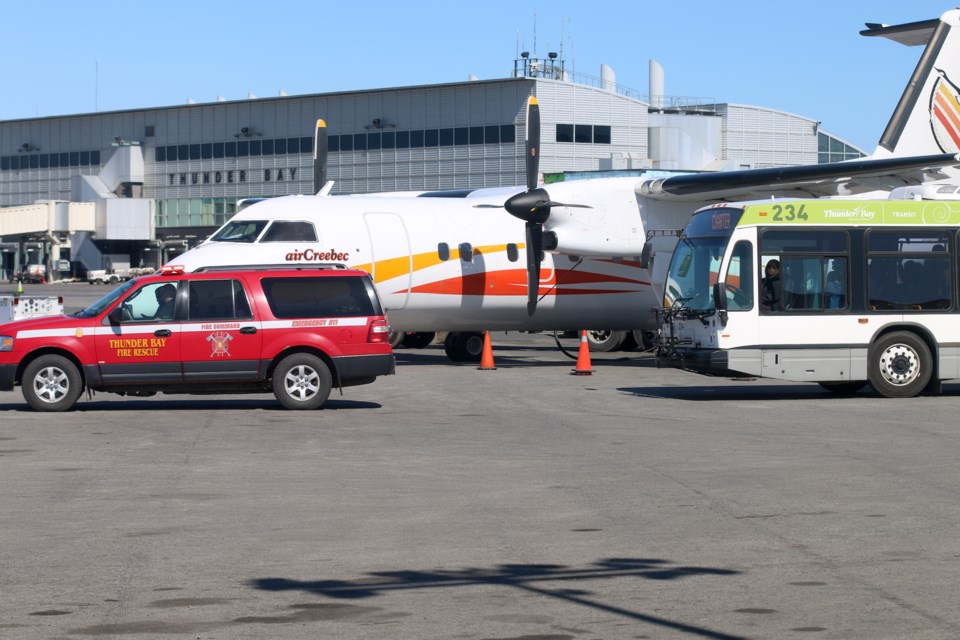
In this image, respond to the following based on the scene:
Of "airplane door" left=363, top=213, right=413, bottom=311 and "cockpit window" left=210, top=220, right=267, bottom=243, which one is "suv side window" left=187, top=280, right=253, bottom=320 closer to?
"cockpit window" left=210, top=220, right=267, bottom=243

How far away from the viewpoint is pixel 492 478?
1116 centimetres

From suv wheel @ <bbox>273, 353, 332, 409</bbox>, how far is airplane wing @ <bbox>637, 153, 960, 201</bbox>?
10.2 metres

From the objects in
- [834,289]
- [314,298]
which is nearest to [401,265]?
[314,298]

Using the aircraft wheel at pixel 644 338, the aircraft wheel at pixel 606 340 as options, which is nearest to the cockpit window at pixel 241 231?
the aircraft wheel at pixel 606 340

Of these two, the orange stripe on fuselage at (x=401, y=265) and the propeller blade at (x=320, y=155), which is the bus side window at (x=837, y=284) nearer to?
the orange stripe on fuselage at (x=401, y=265)

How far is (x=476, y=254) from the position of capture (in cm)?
2497

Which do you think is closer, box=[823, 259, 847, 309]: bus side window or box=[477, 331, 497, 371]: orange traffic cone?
box=[823, 259, 847, 309]: bus side window

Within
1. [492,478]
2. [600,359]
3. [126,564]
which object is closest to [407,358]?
[600,359]

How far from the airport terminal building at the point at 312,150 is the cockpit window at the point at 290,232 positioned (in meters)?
44.6

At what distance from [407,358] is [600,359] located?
4.28 meters

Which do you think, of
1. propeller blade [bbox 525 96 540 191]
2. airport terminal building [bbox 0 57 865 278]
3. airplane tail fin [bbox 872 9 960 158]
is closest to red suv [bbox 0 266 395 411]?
propeller blade [bbox 525 96 540 191]

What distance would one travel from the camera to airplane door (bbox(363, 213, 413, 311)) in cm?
2377

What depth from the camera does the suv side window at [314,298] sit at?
16.8 meters

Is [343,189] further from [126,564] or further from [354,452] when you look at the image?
[126,564]
